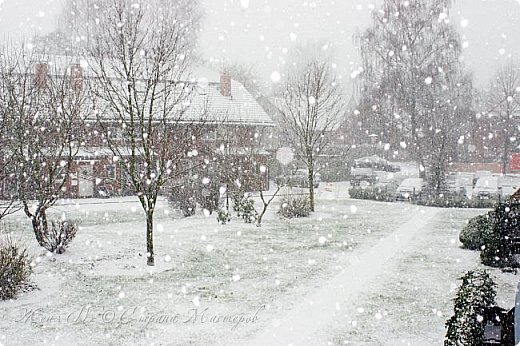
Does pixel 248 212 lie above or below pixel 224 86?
below

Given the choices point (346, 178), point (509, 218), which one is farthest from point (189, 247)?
point (346, 178)

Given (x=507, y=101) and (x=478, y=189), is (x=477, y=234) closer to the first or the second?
(x=478, y=189)

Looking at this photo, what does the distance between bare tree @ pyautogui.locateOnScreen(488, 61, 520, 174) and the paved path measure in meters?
33.5

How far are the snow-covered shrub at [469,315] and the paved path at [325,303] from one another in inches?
73.7

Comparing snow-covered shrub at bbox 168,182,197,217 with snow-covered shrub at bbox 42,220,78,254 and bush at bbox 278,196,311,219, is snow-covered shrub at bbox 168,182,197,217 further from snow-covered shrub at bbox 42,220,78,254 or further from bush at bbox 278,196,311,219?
snow-covered shrub at bbox 42,220,78,254

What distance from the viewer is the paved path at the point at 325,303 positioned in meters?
7.22

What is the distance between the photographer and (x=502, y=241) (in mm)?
11664

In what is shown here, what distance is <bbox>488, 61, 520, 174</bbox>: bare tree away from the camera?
4194 cm

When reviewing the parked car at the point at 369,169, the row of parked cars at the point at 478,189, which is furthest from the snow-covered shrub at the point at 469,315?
the parked car at the point at 369,169

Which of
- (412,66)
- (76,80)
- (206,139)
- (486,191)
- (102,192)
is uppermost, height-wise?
(412,66)

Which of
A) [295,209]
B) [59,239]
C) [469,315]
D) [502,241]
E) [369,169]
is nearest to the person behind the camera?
[469,315]

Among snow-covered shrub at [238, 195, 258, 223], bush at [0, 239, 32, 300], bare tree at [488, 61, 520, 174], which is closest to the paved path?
bush at [0, 239, 32, 300]

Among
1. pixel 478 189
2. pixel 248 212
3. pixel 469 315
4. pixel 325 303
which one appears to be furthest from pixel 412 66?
pixel 469 315

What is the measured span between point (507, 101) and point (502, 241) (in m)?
35.2
